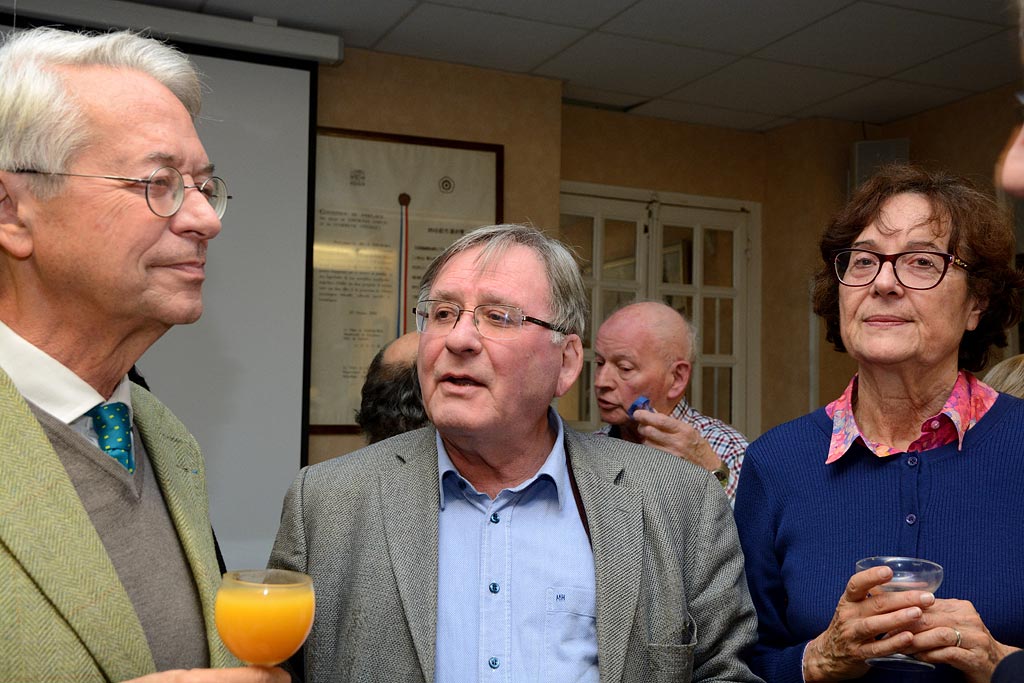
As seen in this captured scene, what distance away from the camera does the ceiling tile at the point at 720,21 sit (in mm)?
4367

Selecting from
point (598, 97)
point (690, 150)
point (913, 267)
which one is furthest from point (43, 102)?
point (690, 150)

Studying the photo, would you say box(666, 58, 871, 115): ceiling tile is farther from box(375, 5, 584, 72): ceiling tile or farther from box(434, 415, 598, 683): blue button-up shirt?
box(434, 415, 598, 683): blue button-up shirt

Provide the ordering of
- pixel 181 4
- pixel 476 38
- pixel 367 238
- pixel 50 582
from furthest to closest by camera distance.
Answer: pixel 367 238 < pixel 476 38 < pixel 181 4 < pixel 50 582

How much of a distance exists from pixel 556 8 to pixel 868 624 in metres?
3.55

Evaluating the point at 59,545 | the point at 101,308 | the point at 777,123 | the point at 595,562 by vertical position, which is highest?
the point at 777,123

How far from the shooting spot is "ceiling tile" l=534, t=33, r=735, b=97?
16.1 feet

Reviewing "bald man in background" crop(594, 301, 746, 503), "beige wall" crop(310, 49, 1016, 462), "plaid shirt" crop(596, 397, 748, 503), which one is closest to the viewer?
"plaid shirt" crop(596, 397, 748, 503)

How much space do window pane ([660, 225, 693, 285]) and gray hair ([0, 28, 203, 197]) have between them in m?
5.03

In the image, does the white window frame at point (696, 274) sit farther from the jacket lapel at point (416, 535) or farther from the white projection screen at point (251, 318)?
the jacket lapel at point (416, 535)

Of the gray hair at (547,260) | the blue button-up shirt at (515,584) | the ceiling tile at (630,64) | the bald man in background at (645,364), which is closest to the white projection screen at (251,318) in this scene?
the ceiling tile at (630,64)

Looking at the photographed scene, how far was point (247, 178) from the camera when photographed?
4715 mm

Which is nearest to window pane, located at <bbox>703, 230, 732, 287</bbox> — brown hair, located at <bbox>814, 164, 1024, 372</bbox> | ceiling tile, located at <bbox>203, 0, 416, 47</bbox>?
ceiling tile, located at <bbox>203, 0, 416, 47</bbox>

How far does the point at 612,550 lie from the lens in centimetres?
169

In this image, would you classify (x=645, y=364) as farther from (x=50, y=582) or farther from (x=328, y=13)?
(x=50, y=582)
